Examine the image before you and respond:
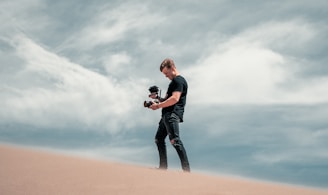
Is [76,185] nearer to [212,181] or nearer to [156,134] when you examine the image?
[212,181]

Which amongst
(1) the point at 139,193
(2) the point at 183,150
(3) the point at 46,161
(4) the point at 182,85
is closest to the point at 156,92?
(4) the point at 182,85

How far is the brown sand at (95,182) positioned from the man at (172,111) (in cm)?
136

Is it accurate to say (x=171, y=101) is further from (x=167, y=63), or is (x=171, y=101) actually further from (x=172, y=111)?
A: (x=167, y=63)

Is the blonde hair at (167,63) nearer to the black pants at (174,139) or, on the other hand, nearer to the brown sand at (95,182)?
the black pants at (174,139)

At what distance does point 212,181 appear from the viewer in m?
3.53

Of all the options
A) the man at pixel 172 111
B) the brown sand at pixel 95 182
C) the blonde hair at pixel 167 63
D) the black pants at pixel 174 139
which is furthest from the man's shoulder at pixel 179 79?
the brown sand at pixel 95 182

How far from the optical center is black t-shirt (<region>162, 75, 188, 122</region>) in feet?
17.3

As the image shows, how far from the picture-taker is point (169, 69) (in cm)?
538

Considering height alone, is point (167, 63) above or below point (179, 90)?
above

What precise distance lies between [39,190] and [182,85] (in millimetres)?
2928

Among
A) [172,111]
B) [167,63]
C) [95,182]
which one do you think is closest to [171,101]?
[172,111]

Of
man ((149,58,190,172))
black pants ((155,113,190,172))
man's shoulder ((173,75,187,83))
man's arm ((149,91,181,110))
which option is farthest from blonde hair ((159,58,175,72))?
black pants ((155,113,190,172))

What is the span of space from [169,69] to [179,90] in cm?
36

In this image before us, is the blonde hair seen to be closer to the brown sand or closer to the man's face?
the man's face
